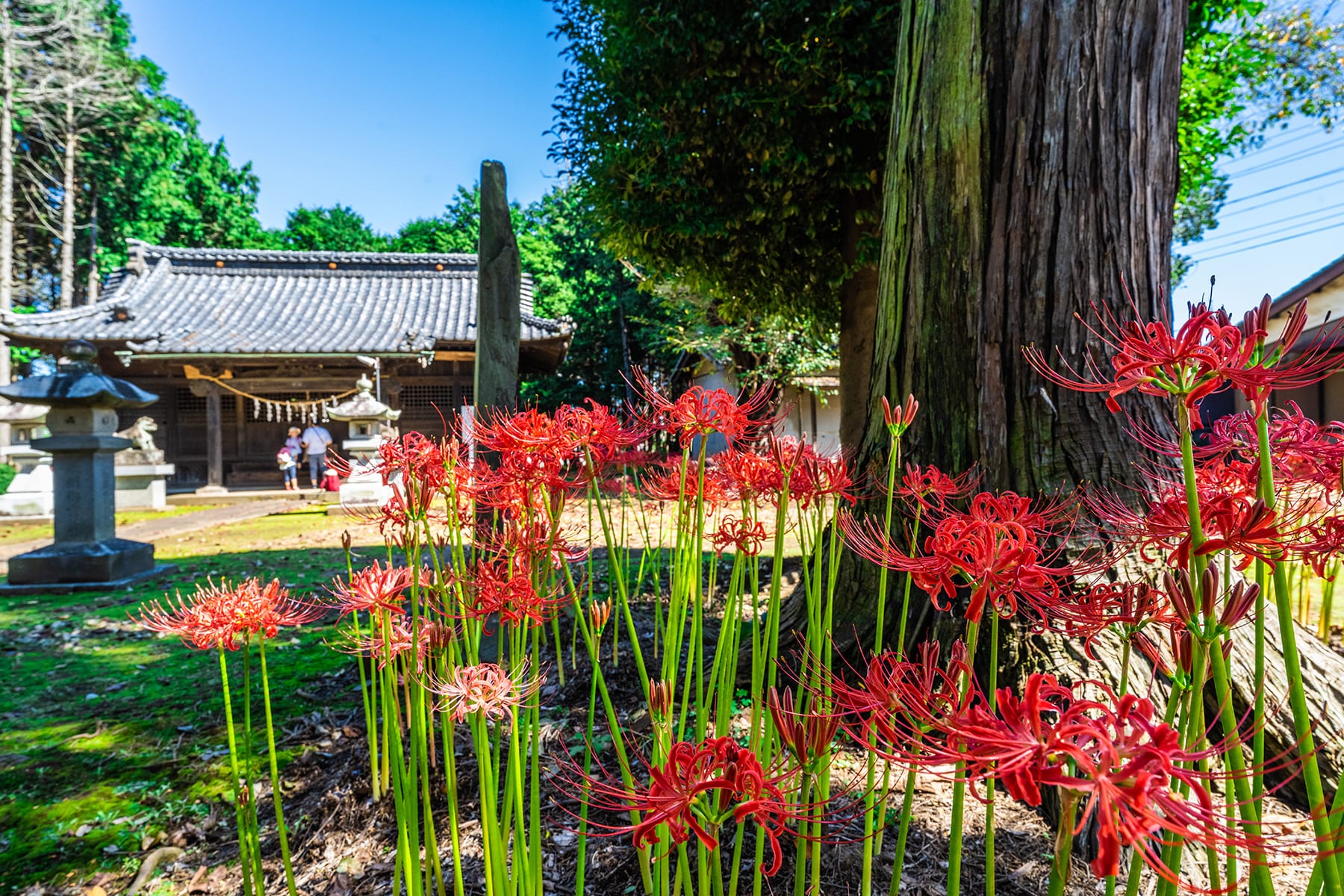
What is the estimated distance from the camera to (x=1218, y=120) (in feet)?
19.6

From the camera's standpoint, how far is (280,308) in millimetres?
16203

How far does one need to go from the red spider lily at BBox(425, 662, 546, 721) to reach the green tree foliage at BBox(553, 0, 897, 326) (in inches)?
147

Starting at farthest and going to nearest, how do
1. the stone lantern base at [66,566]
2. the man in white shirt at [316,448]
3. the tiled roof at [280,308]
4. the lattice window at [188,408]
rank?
the lattice window at [188,408], the tiled roof at [280,308], the man in white shirt at [316,448], the stone lantern base at [66,566]

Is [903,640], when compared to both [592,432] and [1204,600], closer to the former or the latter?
[1204,600]

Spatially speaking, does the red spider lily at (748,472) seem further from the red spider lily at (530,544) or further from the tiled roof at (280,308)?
the tiled roof at (280,308)

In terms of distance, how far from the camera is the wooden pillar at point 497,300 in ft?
10.9

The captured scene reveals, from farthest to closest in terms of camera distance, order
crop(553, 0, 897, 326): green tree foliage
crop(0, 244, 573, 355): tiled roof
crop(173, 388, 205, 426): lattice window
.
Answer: crop(173, 388, 205, 426): lattice window < crop(0, 244, 573, 355): tiled roof < crop(553, 0, 897, 326): green tree foliage

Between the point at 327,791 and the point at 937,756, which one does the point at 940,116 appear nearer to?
the point at 937,756

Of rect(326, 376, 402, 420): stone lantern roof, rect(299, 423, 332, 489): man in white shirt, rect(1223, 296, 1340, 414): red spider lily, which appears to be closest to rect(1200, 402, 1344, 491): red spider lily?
rect(1223, 296, 1340, 414): red spider lily

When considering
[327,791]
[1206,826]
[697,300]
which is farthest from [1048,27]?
[697,300]

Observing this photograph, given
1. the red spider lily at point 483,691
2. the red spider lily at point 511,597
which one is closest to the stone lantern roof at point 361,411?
the red spider lily at point 511,597

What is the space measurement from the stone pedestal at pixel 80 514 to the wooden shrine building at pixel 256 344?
740 centimetres

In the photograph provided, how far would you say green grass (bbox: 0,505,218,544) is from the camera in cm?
876

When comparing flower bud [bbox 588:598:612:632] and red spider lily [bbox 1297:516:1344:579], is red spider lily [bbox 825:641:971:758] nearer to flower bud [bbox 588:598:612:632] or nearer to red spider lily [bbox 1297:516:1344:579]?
red spider lily [bbox 1297:516:1344:579]
